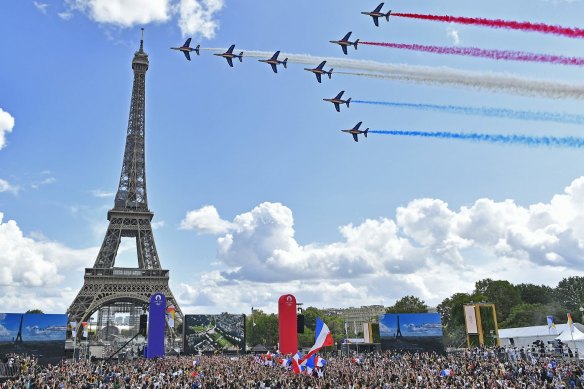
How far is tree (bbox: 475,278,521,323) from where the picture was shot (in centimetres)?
10646

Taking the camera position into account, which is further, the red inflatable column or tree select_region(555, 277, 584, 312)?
tree select_region(555, 277, 584, 312)

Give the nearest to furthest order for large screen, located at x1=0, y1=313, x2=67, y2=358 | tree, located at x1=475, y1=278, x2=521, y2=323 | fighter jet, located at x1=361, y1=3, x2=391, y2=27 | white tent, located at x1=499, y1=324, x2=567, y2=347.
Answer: fighter jet, located at x1=361, y1=3, x2=391, y2=27
large screen, located at x1=0, y1=313, x2=67, y2=358
white tent, located at x1=499, y1=324, x2=567, y2=347
tree, located at x1=475, y1=278, x2=521, y2=323

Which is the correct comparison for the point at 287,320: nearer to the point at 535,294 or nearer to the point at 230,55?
the point at 230,55

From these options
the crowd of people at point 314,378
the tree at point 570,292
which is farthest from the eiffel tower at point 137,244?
the tree at point 570,292

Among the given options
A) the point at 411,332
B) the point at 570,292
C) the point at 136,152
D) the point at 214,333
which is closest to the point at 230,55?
the point at 214,333

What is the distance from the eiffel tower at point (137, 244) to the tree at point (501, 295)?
69.7 metres

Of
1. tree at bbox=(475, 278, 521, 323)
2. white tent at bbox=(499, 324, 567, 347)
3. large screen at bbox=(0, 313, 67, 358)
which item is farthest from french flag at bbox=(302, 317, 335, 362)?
tree at bbox=(475, 278, 521, 323)

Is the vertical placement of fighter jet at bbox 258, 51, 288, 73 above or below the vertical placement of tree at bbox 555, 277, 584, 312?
above

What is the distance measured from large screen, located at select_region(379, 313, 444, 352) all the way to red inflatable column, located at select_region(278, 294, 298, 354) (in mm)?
30277

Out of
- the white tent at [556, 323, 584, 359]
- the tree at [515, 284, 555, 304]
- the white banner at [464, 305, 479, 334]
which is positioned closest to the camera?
the white tent at [556, 323, 584, 359]

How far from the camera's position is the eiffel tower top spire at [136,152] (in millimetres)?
89125

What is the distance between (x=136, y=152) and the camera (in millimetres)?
93625

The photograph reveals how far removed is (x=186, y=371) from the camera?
1329 inches

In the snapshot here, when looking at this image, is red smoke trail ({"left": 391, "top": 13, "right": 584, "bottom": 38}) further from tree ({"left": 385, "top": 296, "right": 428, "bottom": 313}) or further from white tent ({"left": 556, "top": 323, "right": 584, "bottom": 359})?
tree ({"left": 385, "top": 296, "right": 428, "bottom": 313})
